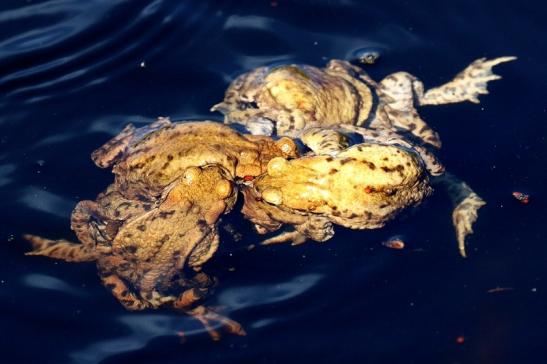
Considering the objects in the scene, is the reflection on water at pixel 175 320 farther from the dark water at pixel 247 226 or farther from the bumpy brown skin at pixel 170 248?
the bumpy brown skin at pixel 170 248

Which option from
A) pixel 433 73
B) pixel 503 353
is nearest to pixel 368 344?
pixel 503 353

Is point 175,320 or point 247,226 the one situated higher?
point 247,226

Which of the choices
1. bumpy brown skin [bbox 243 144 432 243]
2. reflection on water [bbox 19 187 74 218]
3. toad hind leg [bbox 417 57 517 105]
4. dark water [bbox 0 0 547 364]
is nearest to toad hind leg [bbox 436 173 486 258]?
dark water [bbox 0 0 547 364]

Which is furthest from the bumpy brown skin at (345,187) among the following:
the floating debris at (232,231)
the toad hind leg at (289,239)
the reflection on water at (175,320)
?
the reflection on water at (175,320)

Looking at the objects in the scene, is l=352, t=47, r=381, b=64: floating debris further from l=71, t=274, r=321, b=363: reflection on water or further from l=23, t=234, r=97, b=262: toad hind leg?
l=23, t=234, r=97, b=262: toad hind leg

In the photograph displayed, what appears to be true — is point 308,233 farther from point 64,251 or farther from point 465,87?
point 465,87

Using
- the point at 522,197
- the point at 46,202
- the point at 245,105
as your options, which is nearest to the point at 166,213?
the point at 46,202

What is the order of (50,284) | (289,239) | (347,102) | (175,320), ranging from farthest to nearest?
(347,102) < (289,239) < (50,284) < (175,320)
